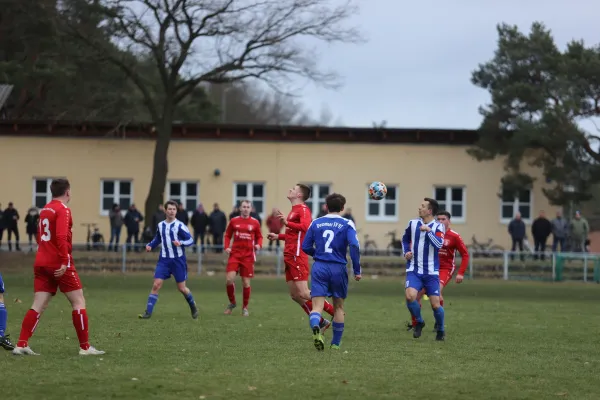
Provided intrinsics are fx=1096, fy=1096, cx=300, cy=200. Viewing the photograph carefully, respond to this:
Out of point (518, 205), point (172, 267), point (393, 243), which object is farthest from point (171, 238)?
point (518, 205)

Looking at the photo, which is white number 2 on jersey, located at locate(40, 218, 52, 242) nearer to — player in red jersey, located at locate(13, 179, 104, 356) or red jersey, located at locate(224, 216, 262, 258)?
player in red jersey, located at locate(13, 179, 104, 356)

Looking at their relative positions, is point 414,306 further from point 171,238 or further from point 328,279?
point 171,238

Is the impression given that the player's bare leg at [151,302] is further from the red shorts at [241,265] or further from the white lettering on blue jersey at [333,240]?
the white lettering on blue jersey at [333,240]

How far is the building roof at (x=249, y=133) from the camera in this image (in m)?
44.8

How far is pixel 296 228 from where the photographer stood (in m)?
15.5

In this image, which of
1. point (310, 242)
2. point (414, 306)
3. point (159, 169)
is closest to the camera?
point (310, 242)

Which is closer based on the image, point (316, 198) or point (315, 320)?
point (315, 320)

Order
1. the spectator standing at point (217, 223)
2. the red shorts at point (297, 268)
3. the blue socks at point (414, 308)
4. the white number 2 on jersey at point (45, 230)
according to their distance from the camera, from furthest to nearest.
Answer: the spectator standing at point (217, 223) < the red shorts at point (297, 268) < the blue socks at point (414, 308) < the white number 2 on jersey at point (45, 230)

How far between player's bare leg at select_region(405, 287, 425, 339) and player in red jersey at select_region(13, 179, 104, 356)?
459 centimetres

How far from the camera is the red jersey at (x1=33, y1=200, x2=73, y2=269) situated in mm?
11734

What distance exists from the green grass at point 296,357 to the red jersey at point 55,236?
1071 millimetres

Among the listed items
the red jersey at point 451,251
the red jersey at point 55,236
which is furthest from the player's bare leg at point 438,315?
the red jersey at point 55,236

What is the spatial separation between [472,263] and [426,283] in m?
20.9

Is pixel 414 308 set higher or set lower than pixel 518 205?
lower
